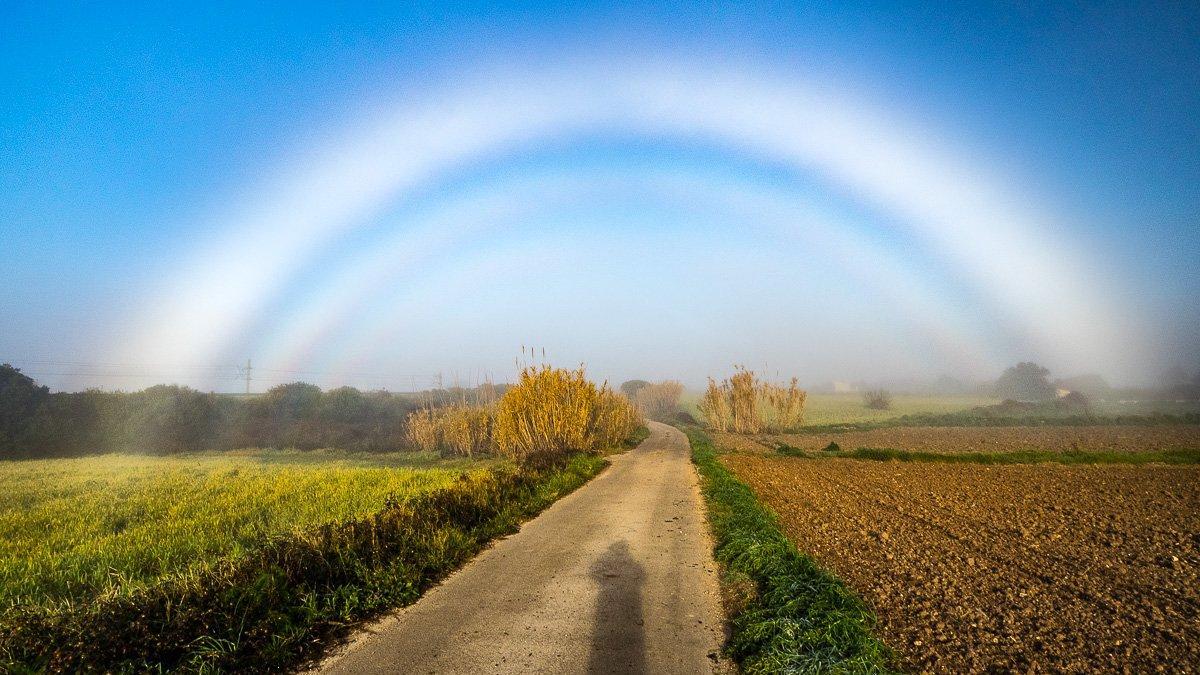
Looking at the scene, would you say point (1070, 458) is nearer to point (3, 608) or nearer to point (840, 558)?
point (840, 558)

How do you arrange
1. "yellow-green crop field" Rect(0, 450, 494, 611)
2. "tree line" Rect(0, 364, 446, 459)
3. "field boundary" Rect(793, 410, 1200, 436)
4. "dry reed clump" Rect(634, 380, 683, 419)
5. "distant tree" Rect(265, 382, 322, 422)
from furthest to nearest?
"dry reed clump" Rect(634, 380, 683, 419), "distant tree" Rect(265, 382, 322, 422), "field boundary" Rect(793, 410, 1200, 436), "tree line" Rect(0, 364, 446, 459), "yellow-green crop field" Rect(0, 450, 494, 611)

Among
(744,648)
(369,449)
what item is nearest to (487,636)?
(744,648)

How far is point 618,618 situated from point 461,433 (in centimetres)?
2761

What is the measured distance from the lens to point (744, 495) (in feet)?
40.4

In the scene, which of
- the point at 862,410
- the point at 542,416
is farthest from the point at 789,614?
the point at 862,410

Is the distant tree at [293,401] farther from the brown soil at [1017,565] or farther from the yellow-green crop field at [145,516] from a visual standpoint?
the brown soil at [1017,565]

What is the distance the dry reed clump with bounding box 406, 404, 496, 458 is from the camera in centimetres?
3119

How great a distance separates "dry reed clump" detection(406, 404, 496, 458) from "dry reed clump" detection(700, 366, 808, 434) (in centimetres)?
2253

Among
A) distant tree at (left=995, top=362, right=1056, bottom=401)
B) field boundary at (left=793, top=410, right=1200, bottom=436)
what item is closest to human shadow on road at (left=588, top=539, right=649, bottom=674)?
field boundary at (left=793, top=410, right=1200, bottom=436)

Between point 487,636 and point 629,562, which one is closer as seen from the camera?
point 487,636

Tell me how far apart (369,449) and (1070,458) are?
39704 mm

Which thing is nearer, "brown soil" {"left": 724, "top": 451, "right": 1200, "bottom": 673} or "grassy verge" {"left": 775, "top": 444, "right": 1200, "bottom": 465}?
"brown soil" {"left": 724, "top": 451, "right": 1200, "bottom": 673}

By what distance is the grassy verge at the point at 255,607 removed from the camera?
4.25 m

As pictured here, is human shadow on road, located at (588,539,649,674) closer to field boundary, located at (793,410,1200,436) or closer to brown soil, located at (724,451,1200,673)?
brown soil, located at (724,451,1200,673)
